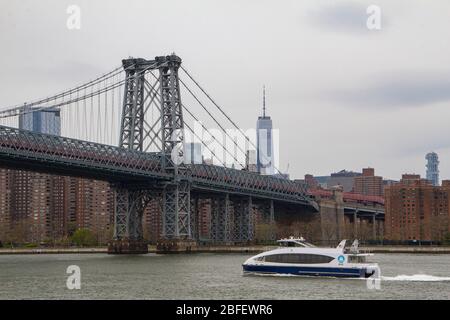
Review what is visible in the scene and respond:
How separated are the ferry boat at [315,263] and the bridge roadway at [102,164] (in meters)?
39.9

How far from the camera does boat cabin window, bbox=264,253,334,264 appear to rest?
61.7 metres

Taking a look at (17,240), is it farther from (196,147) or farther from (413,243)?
(413,243)

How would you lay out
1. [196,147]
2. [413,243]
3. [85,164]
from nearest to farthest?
1. [85,164]
2. [413,243]
3. [196,147]

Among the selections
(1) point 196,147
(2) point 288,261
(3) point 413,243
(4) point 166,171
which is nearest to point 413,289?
(2) point 288,261

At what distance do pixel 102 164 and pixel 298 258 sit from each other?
4992 centimetres

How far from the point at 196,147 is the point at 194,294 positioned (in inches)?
4864

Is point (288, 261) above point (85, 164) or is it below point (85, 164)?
below

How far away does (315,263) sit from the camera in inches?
2435

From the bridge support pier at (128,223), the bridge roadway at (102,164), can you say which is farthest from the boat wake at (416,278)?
the bridge support pier at (128,223)

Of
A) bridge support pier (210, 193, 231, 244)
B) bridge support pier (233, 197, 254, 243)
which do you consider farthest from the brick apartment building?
bridge support pier (210, 193, 231, 244)

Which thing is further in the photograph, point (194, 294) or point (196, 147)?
point (196, 147)

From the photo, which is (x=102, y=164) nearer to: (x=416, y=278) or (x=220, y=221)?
(x=220, y=221)

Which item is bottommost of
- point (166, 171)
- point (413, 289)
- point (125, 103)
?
point (413, 289)

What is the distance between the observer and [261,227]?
531 feet
